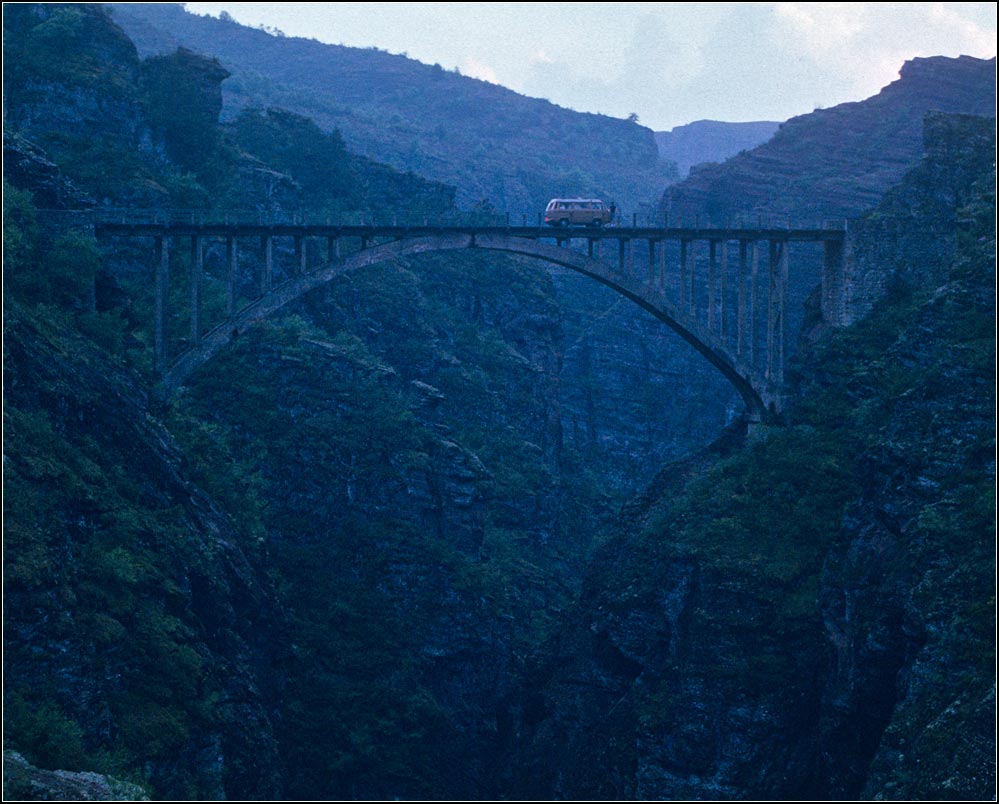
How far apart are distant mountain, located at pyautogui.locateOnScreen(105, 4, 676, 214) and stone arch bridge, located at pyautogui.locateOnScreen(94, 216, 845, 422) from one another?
60976 millimetres

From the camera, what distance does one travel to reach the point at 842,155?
95125 millimetres

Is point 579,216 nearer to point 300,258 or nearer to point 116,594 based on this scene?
point 300,258

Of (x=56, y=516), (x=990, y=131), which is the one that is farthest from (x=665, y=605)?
(x=990, y=131)

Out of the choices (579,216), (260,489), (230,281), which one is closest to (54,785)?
(230,281)

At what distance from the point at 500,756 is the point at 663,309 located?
18.9 m

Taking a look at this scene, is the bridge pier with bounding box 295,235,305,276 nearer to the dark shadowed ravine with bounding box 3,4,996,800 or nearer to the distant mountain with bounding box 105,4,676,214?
the dark shadowed ravine with bounding box 3,4,996,800

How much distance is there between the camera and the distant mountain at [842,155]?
294 feet

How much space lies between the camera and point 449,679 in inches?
2354

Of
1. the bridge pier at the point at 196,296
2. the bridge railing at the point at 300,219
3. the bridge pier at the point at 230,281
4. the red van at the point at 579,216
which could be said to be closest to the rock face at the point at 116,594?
the bridge pier at the point at 196,296

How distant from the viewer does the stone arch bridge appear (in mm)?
53344

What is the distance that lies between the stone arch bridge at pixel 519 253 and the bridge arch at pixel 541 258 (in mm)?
41

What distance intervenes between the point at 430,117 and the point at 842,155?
226 ft

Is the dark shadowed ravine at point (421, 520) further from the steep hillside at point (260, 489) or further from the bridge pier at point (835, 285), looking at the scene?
the bridge pier at point (835, 285)

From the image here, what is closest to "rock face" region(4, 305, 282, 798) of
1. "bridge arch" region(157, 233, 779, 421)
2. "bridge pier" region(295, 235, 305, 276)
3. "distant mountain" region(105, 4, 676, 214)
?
"bridge arch" region(157, 233, 779, 421)
